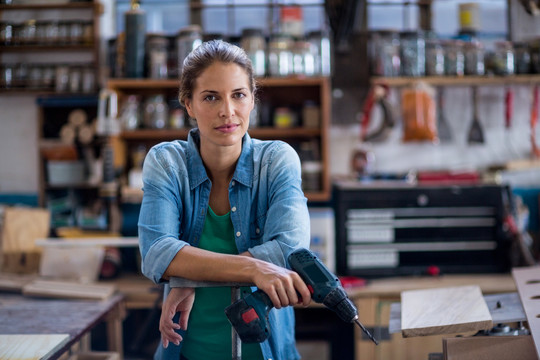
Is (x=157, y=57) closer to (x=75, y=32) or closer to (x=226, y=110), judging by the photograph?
(x=75, y=32)

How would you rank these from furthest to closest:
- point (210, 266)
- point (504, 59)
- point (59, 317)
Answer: point (504, 59), point (59, 317), point (210, 266)

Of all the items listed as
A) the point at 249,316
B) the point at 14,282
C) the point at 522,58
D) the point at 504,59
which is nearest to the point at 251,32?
the point at 504,59

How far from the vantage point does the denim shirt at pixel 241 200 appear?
1.47 m

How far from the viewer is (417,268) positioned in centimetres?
338

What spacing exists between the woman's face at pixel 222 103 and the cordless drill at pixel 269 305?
1.39ft

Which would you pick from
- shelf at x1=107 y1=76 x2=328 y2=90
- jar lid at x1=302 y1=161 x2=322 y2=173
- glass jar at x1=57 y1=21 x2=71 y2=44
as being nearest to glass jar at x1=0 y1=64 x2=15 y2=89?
glass jar at x1=57 y1=21 x2=71 y2=44

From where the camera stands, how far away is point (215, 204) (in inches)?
63.6

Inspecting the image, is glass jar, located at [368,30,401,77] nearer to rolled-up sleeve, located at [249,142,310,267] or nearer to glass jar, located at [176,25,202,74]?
glass jar, located at [176,25,202,74]

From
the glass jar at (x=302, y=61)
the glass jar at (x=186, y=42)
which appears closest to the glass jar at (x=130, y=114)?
the glass jar at (x=186, y=42)

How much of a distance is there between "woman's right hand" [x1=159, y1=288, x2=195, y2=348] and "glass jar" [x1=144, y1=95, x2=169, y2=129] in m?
2.39

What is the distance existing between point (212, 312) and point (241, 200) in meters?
0.31

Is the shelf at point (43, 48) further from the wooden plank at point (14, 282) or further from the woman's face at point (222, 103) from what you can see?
the woman's face at point (222, 103)

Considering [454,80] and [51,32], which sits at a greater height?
[51,32]

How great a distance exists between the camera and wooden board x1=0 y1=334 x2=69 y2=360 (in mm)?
1789
